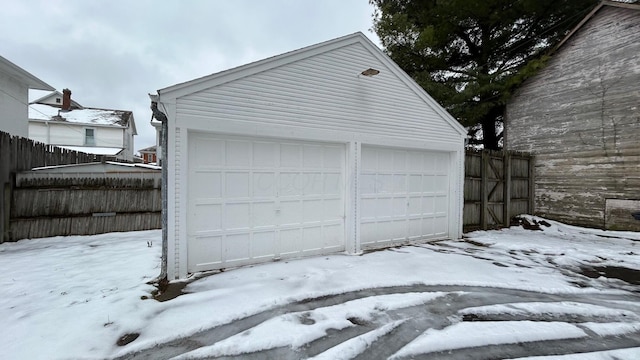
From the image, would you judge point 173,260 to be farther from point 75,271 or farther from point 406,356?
point 406,356

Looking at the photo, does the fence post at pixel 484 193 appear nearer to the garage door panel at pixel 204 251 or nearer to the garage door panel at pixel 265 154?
the garage door panel at pixel 265 154

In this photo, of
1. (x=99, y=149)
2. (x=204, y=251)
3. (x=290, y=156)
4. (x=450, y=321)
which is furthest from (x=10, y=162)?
(x=99, y=149)

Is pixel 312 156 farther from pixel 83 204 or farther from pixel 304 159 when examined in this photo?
pixel 83 204

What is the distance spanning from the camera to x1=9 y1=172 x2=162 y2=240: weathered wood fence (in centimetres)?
610

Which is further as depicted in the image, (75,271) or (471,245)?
(471,245)

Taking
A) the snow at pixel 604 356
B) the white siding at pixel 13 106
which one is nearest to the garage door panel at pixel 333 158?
the snow at pixel 604 356

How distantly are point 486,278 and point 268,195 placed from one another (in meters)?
3.76

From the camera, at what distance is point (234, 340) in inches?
106

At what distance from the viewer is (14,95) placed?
9.52 meters

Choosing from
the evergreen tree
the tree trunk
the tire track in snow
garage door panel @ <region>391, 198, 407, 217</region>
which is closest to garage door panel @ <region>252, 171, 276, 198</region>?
the tire track in snow

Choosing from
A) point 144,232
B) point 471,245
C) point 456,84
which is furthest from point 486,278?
point 456,84

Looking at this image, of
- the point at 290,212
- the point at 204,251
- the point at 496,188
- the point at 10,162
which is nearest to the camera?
the point at 204,251

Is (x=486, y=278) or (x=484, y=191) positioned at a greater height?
(x=484, y=191)

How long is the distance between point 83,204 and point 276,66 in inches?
222
